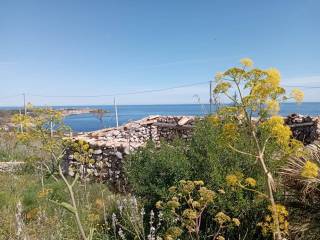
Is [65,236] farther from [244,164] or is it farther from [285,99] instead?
[285,99]

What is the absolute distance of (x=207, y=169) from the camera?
5293 mm

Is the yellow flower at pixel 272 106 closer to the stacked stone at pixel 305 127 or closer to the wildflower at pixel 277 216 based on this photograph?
the wildflower at pixel 277 216

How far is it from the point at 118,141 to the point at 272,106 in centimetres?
869

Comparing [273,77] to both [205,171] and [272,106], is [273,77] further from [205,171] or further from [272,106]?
[205,171]

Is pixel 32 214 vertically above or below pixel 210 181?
below

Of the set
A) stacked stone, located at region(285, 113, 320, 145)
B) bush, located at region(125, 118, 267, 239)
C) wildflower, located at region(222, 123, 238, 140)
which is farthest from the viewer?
stacked stone, located at region(285, 113, 320, 145)

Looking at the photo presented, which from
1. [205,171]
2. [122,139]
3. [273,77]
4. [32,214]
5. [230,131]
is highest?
[273,77]

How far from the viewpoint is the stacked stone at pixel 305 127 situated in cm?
1126

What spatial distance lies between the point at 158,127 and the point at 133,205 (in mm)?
11619

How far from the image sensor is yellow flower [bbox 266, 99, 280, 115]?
104 inches

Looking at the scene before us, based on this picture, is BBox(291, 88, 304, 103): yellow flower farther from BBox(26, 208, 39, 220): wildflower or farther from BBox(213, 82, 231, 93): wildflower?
BBox(26, 208, 39, 220): wildflower

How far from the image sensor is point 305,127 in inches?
469

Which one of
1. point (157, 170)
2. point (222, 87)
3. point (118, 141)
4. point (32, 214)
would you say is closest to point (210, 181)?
point (157, 170)

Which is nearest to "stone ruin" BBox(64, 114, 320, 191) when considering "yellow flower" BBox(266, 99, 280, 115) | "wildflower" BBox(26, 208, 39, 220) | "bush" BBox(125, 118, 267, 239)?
"wildflower" BBox(26, 208, 39, 220)
